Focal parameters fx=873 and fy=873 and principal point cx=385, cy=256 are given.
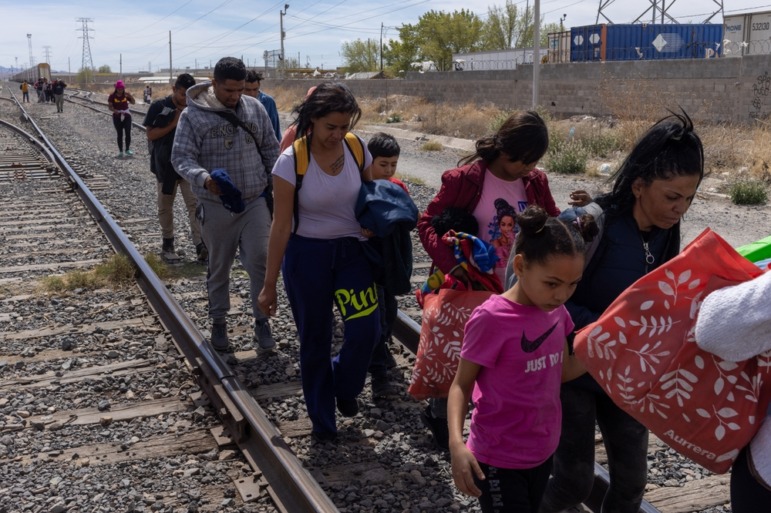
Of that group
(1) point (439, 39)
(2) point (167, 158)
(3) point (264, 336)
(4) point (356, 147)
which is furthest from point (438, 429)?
(1) point (439, 39)

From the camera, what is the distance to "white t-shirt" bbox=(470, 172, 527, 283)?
380 cm

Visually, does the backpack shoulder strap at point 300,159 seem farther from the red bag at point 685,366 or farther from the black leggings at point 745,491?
the black leggings at point 745,491

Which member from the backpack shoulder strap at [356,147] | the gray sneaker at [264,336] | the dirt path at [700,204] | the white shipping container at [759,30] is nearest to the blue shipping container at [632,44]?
the white shipping container at [759,30]

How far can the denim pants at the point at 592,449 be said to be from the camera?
3.13m

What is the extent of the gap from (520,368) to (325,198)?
6.15ft

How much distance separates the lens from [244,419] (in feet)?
15.1

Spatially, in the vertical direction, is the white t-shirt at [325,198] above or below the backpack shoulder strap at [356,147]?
below

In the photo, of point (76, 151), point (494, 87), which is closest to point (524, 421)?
point (76, 151)

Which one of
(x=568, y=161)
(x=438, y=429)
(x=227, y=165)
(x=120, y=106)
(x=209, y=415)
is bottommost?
(x=209, y=415)

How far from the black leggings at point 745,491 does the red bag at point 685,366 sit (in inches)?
1.1

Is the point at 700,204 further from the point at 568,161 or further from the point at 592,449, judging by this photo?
the point at 592,449

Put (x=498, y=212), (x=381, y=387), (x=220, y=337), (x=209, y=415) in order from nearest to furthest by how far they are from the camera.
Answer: (x=498, y=212)
(x=209, y=415)
(x=381, y=387)
(x=220, y=337)

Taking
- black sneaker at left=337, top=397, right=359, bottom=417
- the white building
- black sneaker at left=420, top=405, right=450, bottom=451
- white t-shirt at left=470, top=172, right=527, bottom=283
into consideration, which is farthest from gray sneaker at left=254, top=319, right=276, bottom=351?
the white building

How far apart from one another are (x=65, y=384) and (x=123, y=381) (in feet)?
1.23
